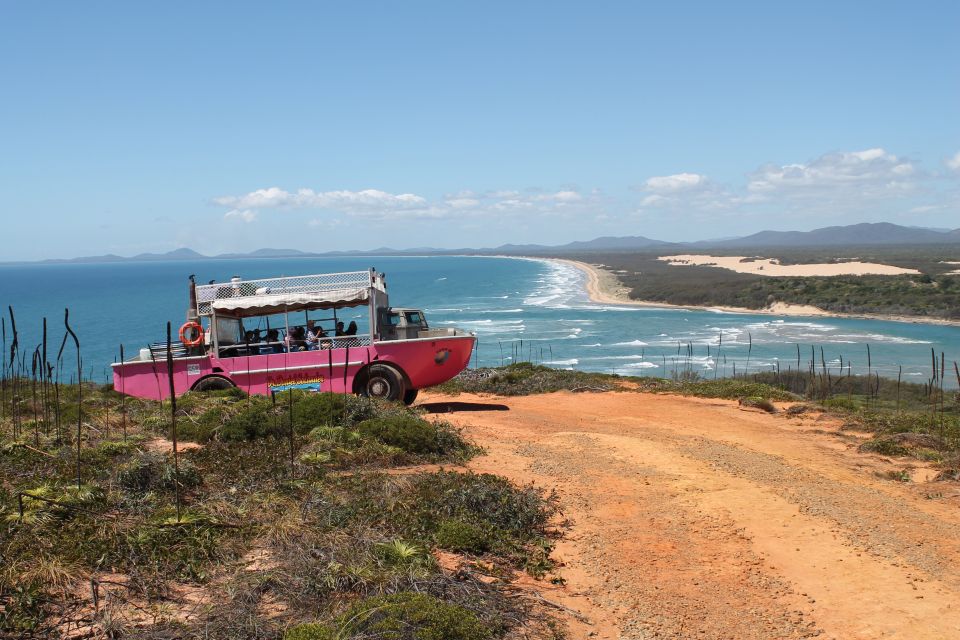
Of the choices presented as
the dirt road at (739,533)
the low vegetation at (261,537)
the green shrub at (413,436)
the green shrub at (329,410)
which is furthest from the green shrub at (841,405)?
the green shrub at (329,410)

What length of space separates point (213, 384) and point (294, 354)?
6.20 ft

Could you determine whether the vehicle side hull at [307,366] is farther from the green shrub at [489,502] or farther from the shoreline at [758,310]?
the shoreline at [758,310]

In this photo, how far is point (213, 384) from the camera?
53.8 ft

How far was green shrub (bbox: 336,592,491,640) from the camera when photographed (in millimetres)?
5363

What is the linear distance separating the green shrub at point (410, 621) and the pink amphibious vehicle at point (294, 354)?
1059 cm

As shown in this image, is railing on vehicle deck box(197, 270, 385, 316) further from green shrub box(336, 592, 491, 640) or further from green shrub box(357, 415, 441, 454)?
green shrub box(336, 592, 491, 640)

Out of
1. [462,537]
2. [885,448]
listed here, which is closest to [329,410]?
[462,537]

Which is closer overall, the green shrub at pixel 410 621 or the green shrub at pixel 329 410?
the green shrub at pixel 410 621

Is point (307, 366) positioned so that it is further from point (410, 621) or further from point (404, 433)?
point (410, 621)

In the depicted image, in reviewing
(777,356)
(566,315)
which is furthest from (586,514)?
(566,315)

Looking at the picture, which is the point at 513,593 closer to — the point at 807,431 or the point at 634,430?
the point at 634,430

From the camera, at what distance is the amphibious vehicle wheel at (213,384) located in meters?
16.3

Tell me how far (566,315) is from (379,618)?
71.3 m

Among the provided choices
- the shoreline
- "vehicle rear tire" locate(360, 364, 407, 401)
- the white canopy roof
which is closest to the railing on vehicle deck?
the white canopy roof
